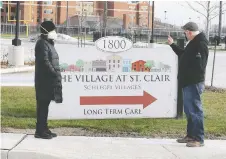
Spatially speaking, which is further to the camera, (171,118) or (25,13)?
(25,13)

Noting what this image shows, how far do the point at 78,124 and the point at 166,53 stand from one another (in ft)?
6.95

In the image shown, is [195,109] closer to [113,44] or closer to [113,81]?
[113,81]

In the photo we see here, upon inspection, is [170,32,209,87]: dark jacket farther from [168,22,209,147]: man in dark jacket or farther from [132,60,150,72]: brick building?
[132,60,150,72]: brick building

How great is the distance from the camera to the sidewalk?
6.14 m

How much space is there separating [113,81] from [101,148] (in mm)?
2000

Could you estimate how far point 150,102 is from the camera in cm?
849

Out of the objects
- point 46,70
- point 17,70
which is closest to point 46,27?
point 46,70

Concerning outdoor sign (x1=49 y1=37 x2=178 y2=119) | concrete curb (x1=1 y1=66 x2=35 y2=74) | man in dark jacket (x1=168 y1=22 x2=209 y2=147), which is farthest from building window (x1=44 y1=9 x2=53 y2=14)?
man in dark jacket (x1=168 y1=22 x2=209 y2=147)

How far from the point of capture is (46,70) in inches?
271

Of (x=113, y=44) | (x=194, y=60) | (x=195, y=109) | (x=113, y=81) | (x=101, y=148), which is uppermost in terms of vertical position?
(x=113, y=44)

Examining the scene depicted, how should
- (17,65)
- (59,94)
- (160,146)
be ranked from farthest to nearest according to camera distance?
(17,65) < (59,94) < (160,146)

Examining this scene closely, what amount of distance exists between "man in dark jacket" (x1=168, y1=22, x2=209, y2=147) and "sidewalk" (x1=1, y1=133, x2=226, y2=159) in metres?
0.26

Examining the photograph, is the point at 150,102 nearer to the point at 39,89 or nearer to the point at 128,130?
the point at 128,130

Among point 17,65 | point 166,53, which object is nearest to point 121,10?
point 17,65
